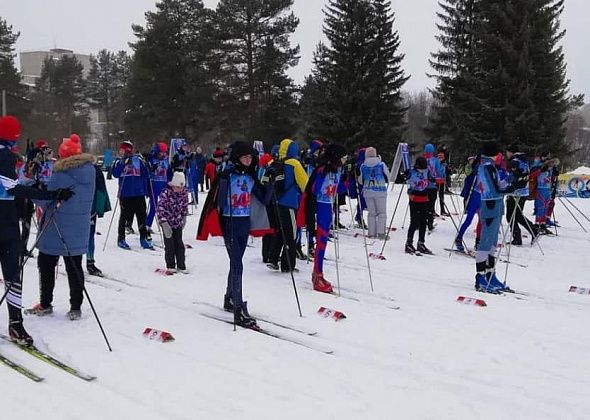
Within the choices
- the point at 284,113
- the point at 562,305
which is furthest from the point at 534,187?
the point at 284,113

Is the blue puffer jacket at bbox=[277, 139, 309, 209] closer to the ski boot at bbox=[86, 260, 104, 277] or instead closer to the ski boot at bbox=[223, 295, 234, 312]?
the ski boot at bbox=[223, 295, 234, 312]

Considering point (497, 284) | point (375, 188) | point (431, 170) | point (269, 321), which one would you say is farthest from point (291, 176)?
point (431, 170)

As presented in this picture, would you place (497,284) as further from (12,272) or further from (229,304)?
(12,272)

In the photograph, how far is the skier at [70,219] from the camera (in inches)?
213

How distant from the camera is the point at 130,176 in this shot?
9.98 metres

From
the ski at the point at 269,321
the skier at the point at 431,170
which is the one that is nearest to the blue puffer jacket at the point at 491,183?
the ski at the point at 269,321

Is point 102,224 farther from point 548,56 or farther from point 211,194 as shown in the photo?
point 548,56

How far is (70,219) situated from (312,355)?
2.70 metres

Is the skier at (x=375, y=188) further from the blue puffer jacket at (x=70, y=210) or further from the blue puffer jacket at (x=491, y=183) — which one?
the blue puffer jacket at (x=70, y=210)

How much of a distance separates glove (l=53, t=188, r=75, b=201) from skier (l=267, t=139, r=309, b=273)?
10.5 ft

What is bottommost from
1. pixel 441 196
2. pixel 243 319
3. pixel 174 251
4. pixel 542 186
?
pixel 243 319

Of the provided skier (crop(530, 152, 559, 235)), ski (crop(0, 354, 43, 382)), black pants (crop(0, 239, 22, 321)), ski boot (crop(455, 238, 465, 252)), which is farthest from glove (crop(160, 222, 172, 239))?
skier (crop(530, 152, 559, 235))

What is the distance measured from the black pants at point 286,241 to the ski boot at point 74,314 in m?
3.22

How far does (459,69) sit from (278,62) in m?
11.1
